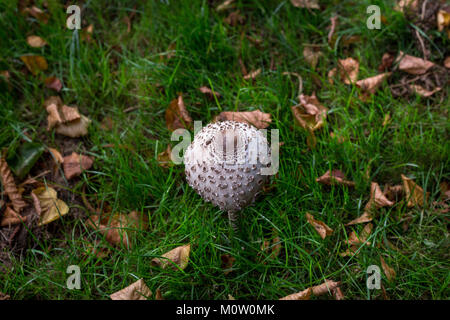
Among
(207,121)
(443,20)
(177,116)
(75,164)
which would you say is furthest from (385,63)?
(75,164)

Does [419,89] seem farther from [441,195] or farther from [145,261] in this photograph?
[145,261]

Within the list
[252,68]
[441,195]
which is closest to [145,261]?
[252,68]

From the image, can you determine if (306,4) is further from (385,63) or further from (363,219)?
(363,219)

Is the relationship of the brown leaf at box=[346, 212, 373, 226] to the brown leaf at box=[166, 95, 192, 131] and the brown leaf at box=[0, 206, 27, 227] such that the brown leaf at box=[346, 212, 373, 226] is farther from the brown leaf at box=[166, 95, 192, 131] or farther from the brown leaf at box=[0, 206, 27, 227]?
the brown leaf at box=[0, 206, 27, 227]

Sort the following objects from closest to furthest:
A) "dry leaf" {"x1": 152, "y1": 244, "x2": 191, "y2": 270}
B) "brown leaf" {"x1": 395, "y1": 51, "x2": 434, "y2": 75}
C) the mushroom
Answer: the mushroom < "dry leaf" {"x1": 152, "y1": 244, "x2": 191, "y2": 270} < "brown leaf" {"x1": 395, "y1": 51, "x2": 434, "y2": 75}

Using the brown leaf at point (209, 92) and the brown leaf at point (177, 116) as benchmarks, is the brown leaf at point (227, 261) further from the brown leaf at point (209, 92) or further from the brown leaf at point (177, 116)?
the brown leaf at point (209, 92)

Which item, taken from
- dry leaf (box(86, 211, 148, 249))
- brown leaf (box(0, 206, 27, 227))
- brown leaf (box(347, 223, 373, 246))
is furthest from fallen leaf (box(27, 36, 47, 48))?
brown leaf (box(347, 223, 373, 246))
